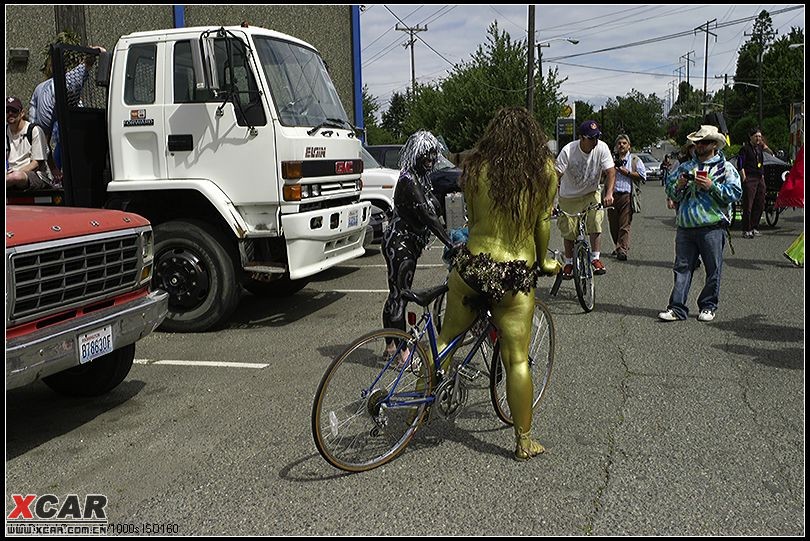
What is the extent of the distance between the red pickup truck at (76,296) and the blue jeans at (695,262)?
478 centimetres

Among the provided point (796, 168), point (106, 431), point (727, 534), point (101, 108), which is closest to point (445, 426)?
point (727, 534)

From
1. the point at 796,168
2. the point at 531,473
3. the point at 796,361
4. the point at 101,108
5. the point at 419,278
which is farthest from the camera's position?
the point at 419,278

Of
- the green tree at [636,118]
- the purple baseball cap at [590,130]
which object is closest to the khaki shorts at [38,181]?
the purple baseball cap at [590,130]

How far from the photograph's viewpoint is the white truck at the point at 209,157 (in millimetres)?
6789

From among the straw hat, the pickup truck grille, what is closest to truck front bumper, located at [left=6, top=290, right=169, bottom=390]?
the pickup truck grille

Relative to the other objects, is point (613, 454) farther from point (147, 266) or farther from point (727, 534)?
point (147, 266)

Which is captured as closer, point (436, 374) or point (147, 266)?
point (436, 374)

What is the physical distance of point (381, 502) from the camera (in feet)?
12.0

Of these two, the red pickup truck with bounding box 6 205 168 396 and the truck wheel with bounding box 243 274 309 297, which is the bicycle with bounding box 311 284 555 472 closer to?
the red pickup truck with bounding box 6 205 168 396

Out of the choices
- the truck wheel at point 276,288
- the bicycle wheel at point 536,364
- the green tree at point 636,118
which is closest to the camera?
the bicycle wheel at point 536,364

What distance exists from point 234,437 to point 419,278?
5.71 metres

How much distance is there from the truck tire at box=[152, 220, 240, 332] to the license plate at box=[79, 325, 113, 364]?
255cm

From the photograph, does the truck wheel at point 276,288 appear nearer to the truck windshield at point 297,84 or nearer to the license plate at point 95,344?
the truck windshield at point 297,84

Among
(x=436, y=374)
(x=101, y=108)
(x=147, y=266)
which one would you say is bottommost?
(x=436, y=374)
